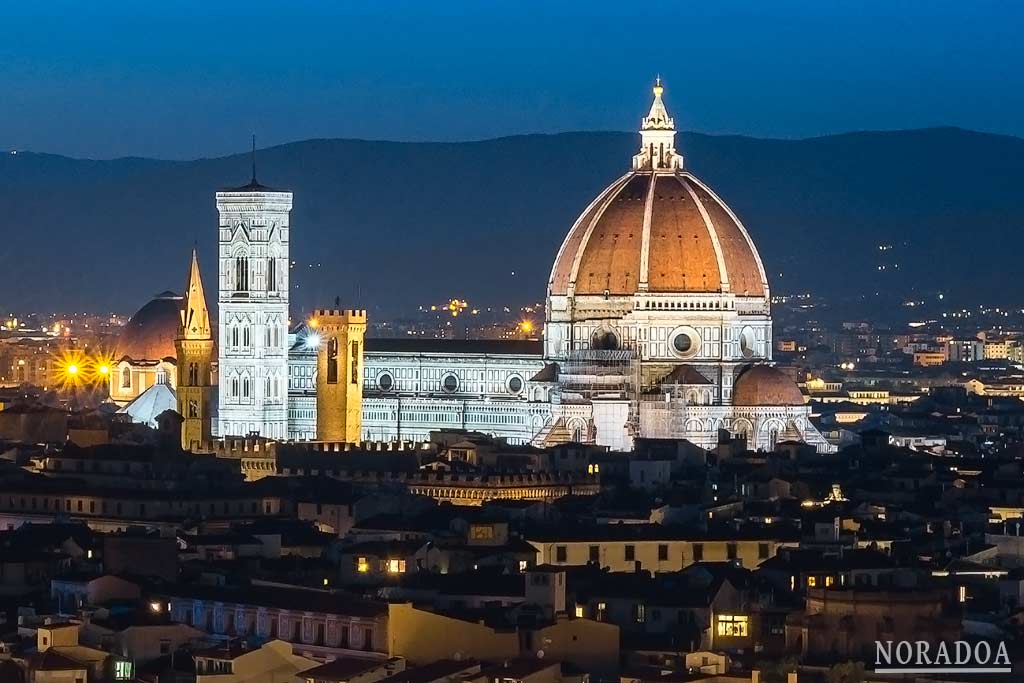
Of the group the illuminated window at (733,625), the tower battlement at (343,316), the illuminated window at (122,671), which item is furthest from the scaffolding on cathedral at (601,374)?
the illuminated window at (122,671)

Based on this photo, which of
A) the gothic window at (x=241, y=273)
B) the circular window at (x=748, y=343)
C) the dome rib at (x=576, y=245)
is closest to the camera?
the gothic window at (x=241, y=273)

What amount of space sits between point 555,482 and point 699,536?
25898 mm

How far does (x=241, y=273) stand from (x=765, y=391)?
16.1 meters

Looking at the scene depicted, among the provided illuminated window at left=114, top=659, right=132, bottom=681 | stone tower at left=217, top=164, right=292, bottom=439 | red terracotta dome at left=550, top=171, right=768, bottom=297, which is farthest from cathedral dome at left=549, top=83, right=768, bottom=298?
illuminated window at left=114, top=659, right=132, bottom=681

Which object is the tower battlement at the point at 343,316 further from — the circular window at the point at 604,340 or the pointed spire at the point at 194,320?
the circular window at the point at 604,340

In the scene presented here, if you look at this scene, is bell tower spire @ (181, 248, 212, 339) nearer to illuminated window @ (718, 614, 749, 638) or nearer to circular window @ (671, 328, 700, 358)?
circular window @ (671, 328, 700, 358)

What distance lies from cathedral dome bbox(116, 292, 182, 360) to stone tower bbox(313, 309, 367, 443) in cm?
3082

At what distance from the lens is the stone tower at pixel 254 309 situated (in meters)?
138

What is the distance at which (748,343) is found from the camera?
473ft

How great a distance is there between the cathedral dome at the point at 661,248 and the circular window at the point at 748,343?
1177 millimetres

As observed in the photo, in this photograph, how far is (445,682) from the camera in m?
54.4

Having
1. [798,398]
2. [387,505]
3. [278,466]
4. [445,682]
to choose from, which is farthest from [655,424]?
[445,682]

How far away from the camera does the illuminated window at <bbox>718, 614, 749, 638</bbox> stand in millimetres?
61625

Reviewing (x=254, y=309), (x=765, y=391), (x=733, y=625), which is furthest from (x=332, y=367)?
(x=733, y=625)
